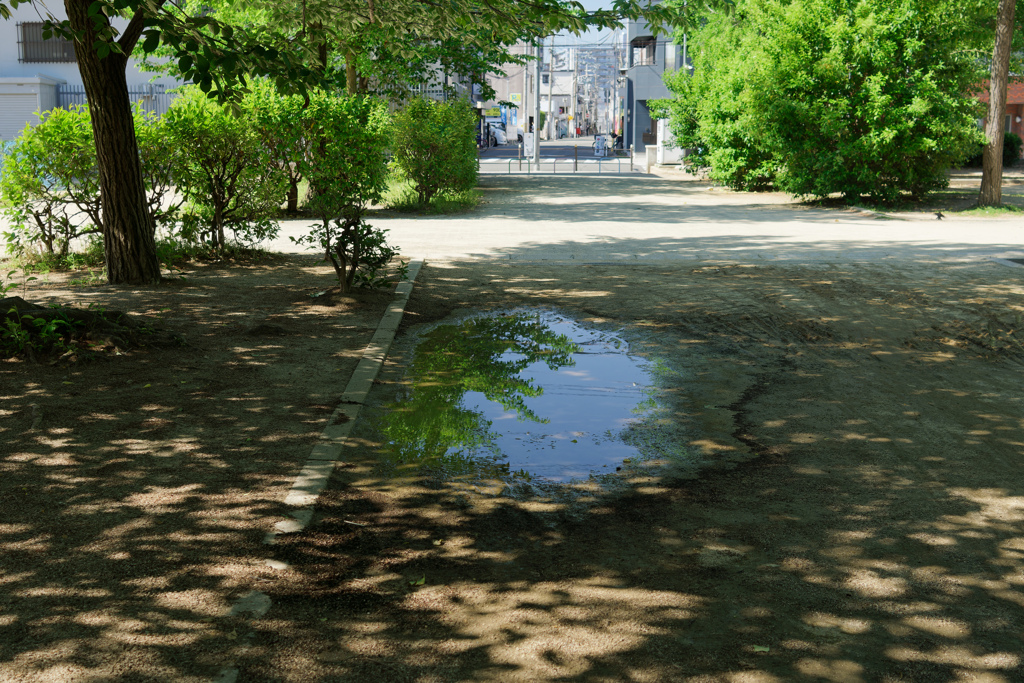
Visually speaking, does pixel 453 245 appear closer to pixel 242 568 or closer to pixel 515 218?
pixel 515 218

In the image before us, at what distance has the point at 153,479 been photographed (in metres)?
4.84

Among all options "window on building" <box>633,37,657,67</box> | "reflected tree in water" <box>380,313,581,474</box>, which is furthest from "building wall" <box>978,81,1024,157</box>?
"reflected tree in water" <box>380,313,581,474</box>

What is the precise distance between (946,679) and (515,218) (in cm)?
1738

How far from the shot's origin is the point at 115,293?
962cm

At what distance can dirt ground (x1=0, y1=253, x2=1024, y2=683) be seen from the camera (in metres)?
3.29

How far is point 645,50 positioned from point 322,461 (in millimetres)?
64480

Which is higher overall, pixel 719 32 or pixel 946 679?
pixel 719 32

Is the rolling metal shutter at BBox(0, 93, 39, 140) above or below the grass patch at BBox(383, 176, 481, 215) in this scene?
above

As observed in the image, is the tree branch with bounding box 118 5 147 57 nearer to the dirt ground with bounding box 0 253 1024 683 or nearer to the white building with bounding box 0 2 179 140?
the dirt ground with bounding box 0 253 1024 683

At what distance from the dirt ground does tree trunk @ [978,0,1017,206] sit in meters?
16.0

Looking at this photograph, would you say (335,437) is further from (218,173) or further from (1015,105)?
(1015,105)

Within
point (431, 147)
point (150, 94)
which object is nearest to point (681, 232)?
point (431, 147)

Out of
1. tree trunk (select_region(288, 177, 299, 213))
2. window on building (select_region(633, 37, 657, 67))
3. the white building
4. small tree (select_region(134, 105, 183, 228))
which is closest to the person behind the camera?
small tree (select_region(134, 105, 183, 228))

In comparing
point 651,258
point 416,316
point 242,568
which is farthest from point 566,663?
point 651,258
